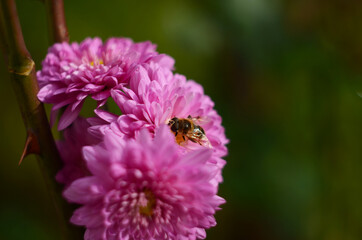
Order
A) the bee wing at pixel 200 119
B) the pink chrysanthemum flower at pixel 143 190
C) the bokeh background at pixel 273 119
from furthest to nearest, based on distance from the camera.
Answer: the bokeh background at pixel 273 119, the bee wing at pixel 200 119, the pink chrysanthemum flower at pixel 143 190

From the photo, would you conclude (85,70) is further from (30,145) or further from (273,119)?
(273,119)

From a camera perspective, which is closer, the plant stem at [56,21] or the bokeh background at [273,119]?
the plant stem at [56,21]

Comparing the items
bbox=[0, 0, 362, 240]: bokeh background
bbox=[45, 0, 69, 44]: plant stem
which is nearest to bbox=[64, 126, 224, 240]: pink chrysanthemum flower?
bbox=[45, 0, 69, 44]: plant stem

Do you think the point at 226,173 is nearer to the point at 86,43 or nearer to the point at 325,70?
the point at 325,70

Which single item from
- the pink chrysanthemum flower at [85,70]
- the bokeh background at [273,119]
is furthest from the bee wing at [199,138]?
the bokeh background at [273,119]

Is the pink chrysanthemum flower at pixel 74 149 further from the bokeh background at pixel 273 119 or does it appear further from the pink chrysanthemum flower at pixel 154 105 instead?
the bokeh background at pixel 273 119

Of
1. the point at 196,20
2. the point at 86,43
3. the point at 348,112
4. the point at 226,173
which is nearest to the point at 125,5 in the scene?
the point at 196,20

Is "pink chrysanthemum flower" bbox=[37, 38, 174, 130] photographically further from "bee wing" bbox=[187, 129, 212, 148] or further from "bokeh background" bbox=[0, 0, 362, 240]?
"bokeh background" bbox=[0, 0, 362, 240]
